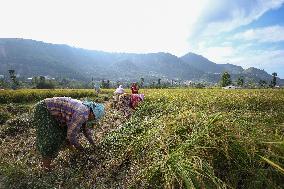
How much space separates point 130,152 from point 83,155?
0.99 m

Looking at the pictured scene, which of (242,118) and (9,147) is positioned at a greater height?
(242,118)

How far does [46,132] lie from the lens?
5.33 meters

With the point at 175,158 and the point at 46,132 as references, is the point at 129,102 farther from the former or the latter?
the point at 175,158

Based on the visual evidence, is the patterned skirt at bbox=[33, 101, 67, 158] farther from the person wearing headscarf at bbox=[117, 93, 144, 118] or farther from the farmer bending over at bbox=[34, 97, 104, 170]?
the person wearing headscarf at bbox=[117, 93, 144, 118]

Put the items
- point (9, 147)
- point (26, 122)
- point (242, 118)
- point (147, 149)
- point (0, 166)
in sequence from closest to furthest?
point (147, 149), point (242, 118), point (0, 166), point (9, 147), point (26, 122)

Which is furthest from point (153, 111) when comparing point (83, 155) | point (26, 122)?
point (26, 122)

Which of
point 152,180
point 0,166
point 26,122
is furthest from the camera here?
point 26,122

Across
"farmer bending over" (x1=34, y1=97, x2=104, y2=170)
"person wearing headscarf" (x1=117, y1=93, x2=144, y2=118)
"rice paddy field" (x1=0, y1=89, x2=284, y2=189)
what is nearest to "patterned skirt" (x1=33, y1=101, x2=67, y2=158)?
"farmer bending over" (x1=34, y1=97, x2=104, y2=170)

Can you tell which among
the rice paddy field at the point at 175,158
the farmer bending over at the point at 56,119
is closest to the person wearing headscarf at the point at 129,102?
the rice paddy field at the point at 175,158

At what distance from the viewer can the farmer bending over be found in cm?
522

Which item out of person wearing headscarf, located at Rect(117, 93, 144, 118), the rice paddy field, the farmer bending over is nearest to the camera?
the rice paddy field

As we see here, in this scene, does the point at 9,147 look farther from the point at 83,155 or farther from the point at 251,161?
the point at 251,161

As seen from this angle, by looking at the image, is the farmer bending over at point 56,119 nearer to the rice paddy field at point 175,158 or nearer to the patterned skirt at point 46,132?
A: the patterned skirt at point 46,132

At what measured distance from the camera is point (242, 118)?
16.6 ft
